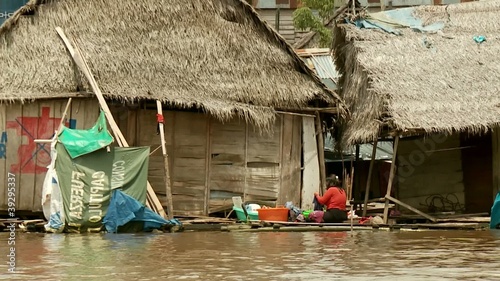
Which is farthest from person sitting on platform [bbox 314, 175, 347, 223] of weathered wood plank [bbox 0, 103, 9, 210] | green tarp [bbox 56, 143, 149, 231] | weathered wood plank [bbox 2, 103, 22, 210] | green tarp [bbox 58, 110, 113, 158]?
weathered wood plank [bbox 0, 103, 9, 210]

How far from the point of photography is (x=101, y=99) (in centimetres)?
1777

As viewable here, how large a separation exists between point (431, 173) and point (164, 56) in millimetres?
5953

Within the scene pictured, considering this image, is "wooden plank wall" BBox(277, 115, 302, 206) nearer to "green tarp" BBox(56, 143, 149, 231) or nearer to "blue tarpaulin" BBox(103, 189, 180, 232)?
"green tarp" BBox(56, 143, 149, 231)

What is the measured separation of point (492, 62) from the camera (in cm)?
2069

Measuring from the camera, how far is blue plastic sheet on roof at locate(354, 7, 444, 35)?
21.8 meters

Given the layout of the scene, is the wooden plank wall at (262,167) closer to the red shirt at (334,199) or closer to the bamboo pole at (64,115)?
the red shirt at (334,199)

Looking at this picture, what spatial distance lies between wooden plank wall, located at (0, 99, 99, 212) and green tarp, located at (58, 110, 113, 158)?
130 cm

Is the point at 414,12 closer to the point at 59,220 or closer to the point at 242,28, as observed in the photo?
the point at 242,28

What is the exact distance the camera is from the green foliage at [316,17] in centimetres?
3095

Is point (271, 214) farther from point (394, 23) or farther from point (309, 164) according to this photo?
point (394, 23)

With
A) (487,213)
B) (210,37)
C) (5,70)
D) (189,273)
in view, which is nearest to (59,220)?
(5,70)

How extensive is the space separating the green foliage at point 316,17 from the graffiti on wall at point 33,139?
44.0 feet

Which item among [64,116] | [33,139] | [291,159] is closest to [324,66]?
[291,159]

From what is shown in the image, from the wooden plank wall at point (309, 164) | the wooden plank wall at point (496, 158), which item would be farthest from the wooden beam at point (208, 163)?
the wooden plank wall at point (496, 158)
